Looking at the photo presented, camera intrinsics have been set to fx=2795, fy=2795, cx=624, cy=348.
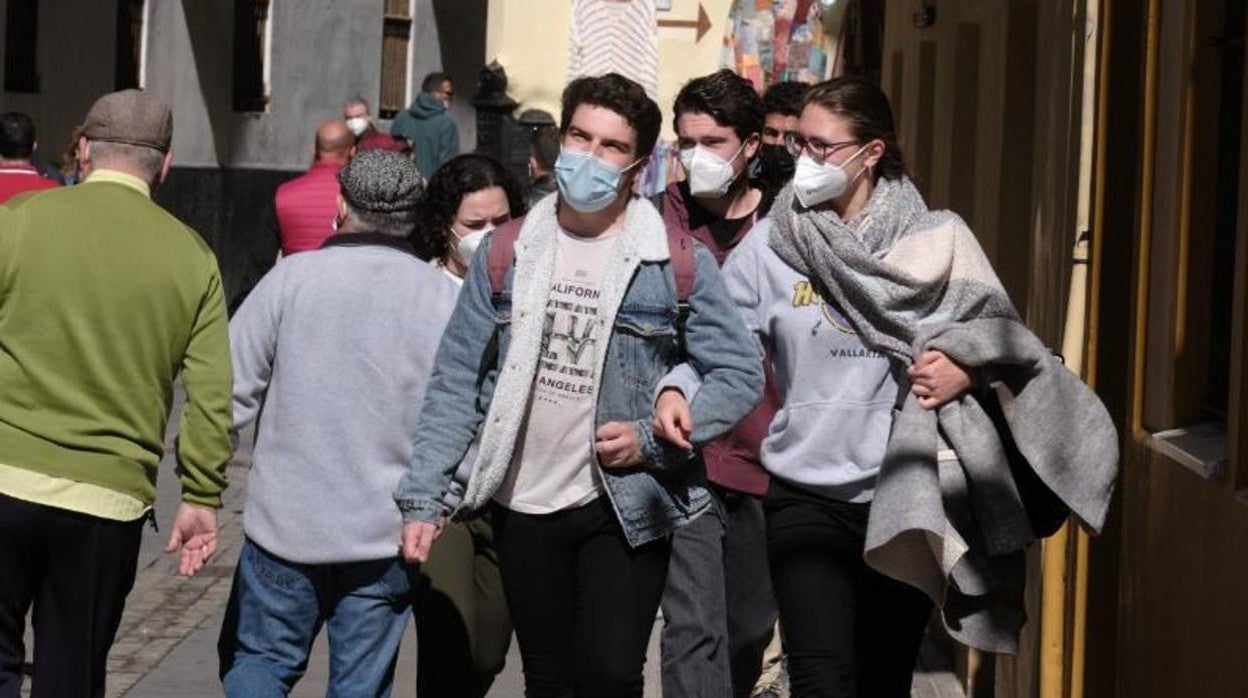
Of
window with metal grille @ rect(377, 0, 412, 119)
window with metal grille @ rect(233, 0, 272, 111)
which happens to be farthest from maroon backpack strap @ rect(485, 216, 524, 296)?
window with metal grille @ rect(377, 0, 412, 119)

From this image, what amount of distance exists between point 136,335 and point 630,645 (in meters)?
1.30

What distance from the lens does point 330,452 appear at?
21.8ft

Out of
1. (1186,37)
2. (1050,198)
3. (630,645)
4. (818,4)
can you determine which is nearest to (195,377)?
(630,645)

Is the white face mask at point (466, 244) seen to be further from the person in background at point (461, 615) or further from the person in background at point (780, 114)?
the person in background at point (780, 114)

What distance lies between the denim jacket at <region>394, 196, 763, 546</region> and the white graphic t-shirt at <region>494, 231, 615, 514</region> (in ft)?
0.12

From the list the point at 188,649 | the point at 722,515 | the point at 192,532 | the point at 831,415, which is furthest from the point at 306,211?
the point at 831,415

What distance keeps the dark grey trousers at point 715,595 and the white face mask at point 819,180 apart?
1.24 m

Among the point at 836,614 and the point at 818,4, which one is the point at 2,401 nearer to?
the point at 836,614

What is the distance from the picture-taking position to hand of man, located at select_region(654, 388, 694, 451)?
19.7ft

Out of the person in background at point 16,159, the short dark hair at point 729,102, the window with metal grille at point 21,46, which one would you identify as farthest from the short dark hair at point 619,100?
the window with metal grille at point 21,46

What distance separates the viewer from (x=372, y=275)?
6742 millimetres

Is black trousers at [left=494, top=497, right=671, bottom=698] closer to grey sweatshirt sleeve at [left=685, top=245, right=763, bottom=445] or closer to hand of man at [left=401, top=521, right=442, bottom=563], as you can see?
hand of man at [left=401, top=521, right=442, bottom=563]

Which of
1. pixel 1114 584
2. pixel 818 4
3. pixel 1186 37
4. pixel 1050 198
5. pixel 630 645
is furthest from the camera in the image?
pixel 818 4

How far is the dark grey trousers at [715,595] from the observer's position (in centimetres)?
746
